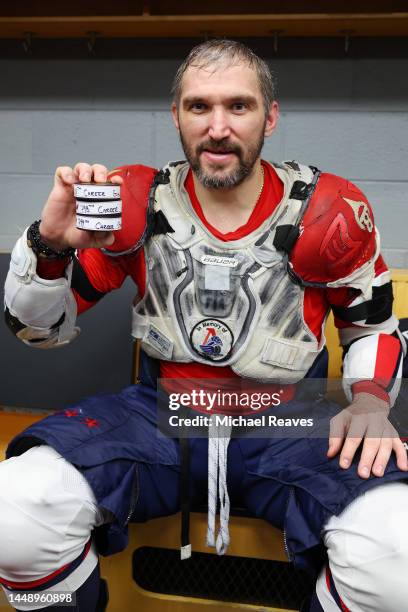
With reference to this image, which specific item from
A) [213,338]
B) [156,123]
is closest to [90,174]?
[213,338]

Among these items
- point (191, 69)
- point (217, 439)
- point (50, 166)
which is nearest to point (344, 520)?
point (217, 439)

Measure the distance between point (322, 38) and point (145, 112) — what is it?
0.52 meters

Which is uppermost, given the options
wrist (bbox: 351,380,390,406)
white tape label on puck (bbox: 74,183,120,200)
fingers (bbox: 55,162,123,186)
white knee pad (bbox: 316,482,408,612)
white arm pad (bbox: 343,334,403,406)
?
fingers (bbox: 55,162,123,186)

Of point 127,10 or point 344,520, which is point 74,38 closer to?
point 127,10

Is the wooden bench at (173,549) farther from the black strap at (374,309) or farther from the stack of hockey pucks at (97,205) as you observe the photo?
the stack of hockey pucks at (97,205)

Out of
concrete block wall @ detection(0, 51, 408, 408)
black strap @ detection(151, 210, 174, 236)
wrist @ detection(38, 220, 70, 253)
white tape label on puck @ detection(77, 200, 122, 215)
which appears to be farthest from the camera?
concrete block wall @ detection(0, 51, 408, 408)

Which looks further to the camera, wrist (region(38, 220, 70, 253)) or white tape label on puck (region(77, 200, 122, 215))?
wrist (region(38, 220, 70, 253))

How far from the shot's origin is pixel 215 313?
112 centimetres

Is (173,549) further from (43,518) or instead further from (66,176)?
(66,176)

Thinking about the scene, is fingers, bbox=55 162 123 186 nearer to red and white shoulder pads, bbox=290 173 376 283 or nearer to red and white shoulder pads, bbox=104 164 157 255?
red and white shoulder pads, bbox=104 164 157 255

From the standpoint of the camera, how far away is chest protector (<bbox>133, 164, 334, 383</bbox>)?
1111 millimetres

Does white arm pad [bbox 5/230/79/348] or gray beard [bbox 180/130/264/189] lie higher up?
gray beard [bbox 180/130/264/189]

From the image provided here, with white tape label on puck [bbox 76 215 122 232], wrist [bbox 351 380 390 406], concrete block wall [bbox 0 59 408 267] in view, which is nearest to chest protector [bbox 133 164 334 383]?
wrist [bbox 351 380 390 406]

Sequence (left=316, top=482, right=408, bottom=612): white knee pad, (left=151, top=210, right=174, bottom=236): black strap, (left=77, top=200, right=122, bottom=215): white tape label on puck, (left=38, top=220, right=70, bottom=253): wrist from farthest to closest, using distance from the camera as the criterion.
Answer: (left=151, top=210, right=174, bottom=236): black strap < (left=38, top=220, right=70, bottom=253): wrist < (left=77, top=200, right=122, bottom=215): white tape label on puck < (left=316, top=482, right=408, bottom=612): white knee pad
